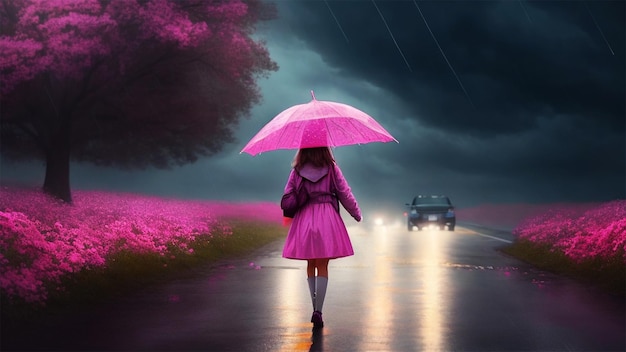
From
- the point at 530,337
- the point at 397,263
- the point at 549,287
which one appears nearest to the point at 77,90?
the point at 397,263

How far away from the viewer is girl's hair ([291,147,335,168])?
8.28 m

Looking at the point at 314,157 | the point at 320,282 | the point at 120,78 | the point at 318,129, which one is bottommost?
the point at 320,282

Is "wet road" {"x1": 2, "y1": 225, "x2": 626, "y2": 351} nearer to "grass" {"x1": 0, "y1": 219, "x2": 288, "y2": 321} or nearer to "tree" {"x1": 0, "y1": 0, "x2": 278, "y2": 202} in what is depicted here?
"grass" {"x1": 0, "y1": 219, "x2": 288, "y2": 321}

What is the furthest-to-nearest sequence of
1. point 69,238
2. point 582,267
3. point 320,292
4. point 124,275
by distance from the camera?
point 582,267 → point 69,238 → point 124,275 → point 320,292

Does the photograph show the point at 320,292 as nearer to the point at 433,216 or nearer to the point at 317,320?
the point at 317,320

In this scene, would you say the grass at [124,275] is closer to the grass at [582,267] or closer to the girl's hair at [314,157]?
the girl's hair at [314,157]

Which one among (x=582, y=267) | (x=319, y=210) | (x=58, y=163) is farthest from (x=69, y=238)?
(x=58, y=163)

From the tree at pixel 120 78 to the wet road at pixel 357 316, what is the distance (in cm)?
983

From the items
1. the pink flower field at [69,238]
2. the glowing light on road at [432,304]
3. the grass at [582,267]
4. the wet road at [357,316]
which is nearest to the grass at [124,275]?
the pink flower field at [69,238]

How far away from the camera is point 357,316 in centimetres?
911

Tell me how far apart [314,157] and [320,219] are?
2.30ft

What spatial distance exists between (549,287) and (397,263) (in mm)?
4545

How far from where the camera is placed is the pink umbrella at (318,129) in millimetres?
8320

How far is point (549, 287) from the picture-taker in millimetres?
12258
